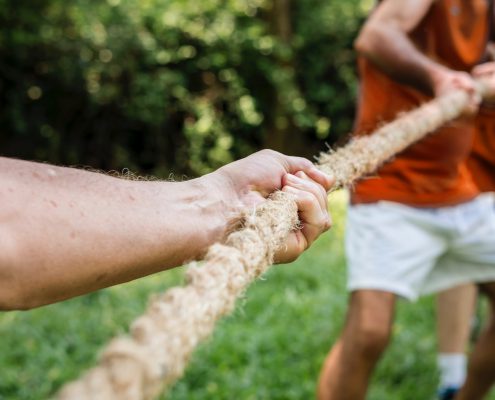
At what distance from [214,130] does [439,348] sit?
5.85 meters

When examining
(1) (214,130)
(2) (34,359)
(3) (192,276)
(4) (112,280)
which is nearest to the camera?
(3) (192,276)

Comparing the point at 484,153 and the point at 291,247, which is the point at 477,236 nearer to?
the point at 484,153

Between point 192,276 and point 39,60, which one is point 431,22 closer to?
point 192,276

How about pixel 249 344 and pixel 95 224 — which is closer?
pixel 95 224

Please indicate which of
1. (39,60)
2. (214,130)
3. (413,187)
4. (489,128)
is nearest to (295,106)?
(214,130)

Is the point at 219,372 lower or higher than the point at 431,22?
lower

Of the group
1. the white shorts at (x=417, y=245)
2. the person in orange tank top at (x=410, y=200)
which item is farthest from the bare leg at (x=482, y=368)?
the white shorts at (x=417, y=245)

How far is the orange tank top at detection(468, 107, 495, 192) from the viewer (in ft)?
10.3

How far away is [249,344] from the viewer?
3578 mm

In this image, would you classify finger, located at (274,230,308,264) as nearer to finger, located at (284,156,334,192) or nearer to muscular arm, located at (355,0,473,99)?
finger, located at (284,156,334,192)

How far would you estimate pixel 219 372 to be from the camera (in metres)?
3.30

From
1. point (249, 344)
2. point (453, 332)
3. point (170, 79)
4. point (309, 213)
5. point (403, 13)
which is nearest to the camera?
point (309, 213)

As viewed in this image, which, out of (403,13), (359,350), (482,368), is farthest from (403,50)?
(482,368)

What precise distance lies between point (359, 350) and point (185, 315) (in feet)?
5.24
